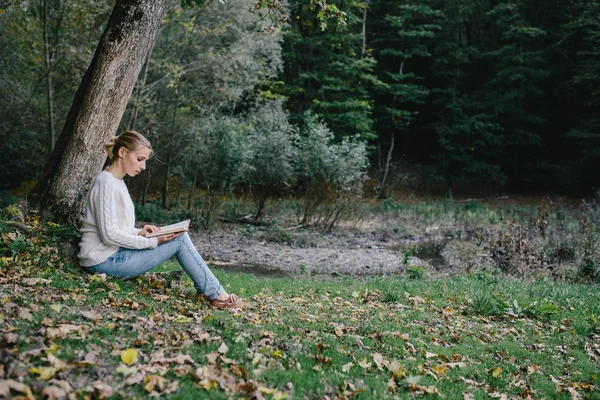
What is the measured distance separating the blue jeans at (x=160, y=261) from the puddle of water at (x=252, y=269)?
5225 millimetres

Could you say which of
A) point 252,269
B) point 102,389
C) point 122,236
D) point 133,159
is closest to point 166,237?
point 122,236

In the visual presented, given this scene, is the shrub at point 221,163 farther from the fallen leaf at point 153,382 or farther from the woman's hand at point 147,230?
the fallen leaf at point 153,382

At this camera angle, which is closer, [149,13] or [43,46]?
[149,13]

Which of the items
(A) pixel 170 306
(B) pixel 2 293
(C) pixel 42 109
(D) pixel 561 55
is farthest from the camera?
(D) pixel 561 55

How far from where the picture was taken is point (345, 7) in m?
27.3

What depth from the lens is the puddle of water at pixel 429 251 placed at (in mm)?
11914

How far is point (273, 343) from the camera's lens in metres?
4.07

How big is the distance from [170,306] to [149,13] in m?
3.43

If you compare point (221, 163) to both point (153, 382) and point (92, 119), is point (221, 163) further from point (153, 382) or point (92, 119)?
point (153, 382)

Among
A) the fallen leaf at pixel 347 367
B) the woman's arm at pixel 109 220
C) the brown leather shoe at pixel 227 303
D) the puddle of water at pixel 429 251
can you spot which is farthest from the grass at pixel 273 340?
the puddle of water at pixel 429 251

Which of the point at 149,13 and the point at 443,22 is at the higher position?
the point at 443,22

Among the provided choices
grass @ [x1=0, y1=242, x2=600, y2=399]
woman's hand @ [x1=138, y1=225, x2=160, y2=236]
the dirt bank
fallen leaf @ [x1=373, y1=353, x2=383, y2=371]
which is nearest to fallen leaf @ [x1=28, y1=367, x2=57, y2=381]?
grass @ [x1=0, y1=242, x2=600, y2=399]

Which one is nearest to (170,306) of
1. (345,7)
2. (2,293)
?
(2,293)

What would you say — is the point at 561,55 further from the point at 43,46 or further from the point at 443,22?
the point at 43,46
